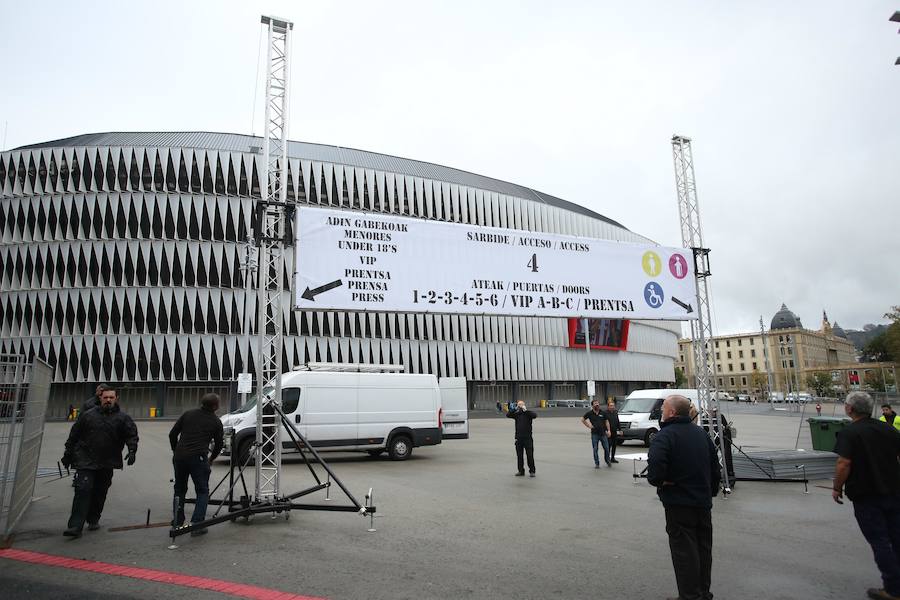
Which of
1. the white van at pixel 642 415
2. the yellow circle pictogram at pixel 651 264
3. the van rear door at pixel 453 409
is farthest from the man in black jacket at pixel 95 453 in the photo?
the white van at pixel 642 415

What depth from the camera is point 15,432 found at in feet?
23.7

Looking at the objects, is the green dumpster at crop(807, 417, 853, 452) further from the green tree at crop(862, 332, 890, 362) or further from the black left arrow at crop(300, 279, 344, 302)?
the green tree at crop(862, 332, 890, 362)

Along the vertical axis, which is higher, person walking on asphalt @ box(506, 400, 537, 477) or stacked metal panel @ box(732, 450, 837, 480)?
person walking on asphalt @ box(506, 400, 537, 477)

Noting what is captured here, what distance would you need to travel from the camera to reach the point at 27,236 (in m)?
49.1

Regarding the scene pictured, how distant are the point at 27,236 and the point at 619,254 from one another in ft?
181

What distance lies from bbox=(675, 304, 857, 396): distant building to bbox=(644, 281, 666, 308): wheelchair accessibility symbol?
119 meters

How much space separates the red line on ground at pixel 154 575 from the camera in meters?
5.08

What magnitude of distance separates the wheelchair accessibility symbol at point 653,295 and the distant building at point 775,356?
119 meters

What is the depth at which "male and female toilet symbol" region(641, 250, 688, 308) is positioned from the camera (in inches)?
444

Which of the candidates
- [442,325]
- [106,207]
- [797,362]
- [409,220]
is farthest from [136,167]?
[797,362]

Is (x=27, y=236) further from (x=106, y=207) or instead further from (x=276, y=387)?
(x=276, y=387)

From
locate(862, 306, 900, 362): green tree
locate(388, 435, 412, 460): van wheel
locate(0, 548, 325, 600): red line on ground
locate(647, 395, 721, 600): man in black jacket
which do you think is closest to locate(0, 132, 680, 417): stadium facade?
locate(388, 435, 412, 460): van wheel

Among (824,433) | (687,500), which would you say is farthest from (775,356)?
(687,500)

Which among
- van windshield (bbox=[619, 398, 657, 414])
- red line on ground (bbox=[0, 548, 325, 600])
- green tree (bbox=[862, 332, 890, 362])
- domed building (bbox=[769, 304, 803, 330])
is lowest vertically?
red line on ground (bbox=[0, 548, 325, 600])
